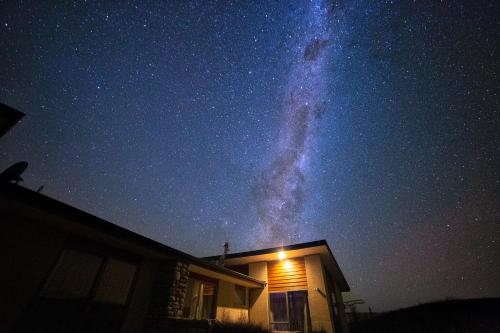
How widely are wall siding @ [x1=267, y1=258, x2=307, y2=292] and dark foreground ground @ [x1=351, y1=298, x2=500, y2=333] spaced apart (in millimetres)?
11352

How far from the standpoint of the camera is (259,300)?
11.2 meters

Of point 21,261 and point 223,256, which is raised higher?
point 223,256

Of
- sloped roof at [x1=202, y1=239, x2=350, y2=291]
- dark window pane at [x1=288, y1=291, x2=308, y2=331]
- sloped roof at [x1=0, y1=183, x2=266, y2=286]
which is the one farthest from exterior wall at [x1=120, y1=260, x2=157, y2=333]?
dark window pane at [x1=288, y1=291, x2=308, y2=331]

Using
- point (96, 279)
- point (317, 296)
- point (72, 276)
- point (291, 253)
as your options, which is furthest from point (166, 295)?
point (317, 296)

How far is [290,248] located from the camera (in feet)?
34.1

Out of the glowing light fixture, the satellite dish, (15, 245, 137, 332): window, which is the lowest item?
(15, 245, 137, 332): window

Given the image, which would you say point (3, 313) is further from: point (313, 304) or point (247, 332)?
point (313, 304)

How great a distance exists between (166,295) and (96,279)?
2085 mm

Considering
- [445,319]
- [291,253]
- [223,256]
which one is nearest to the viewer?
[291,253]

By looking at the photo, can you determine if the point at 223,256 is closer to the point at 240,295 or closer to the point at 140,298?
the point at 240,295

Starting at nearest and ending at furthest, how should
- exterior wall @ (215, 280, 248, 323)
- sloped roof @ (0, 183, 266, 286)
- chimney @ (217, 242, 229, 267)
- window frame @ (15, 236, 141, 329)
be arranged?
1. sloped roof @ (0, 183, 266, 286)
2. window frame @ (15, 236, 141, 329)
3. exterior wall @ (215, 280, 248, 323)
4. chimney @ (217, 242, 229, 267)

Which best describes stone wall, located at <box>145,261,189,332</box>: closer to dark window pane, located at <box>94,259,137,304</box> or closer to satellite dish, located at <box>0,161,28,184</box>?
dark window pane, located at <box>94,259,137,304</box>

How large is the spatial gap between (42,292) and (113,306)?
1.91 metres

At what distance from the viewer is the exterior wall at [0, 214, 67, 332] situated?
14.4ft
